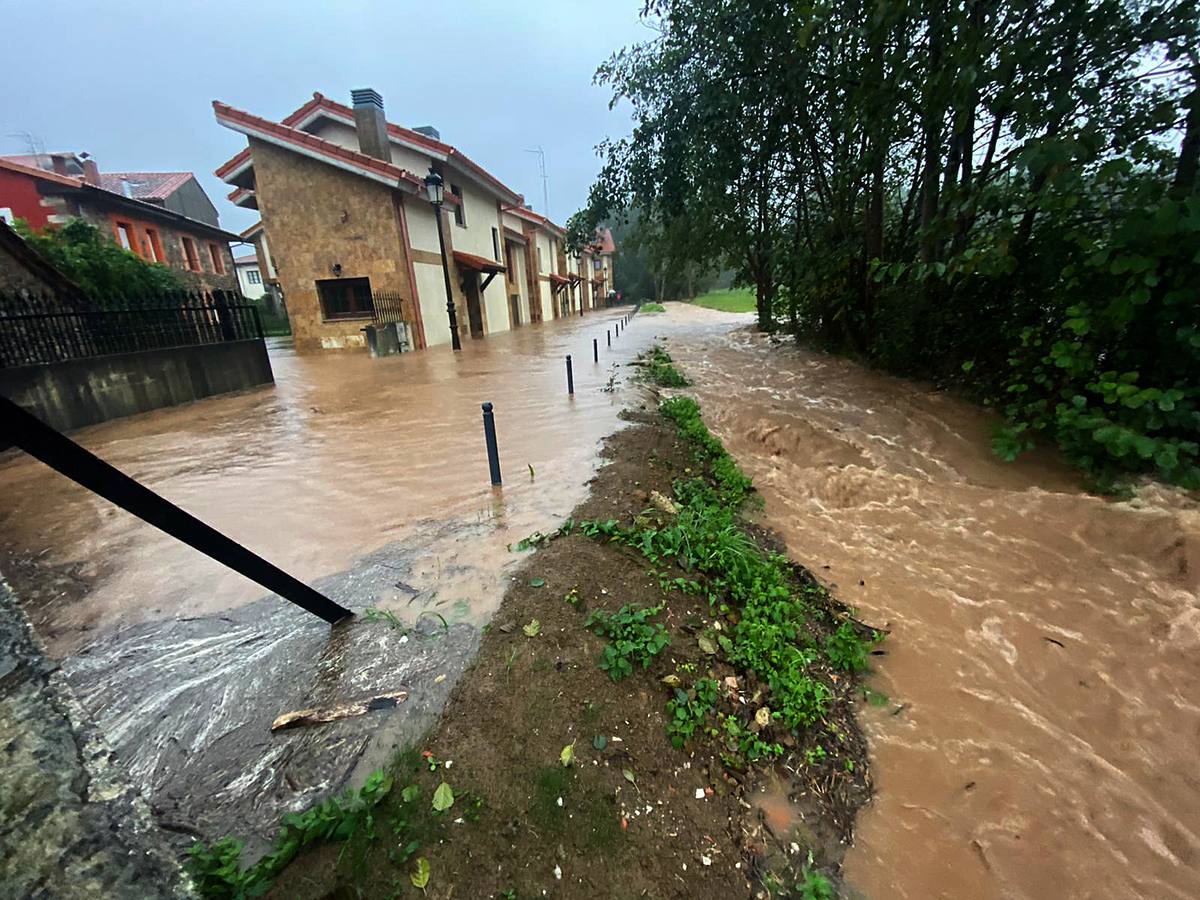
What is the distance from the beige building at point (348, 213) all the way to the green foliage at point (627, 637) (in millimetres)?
16091

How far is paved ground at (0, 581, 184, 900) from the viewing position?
0.88 meters

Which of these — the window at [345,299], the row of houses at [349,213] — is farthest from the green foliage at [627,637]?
the window at [345,299]

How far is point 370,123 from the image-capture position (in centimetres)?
1680

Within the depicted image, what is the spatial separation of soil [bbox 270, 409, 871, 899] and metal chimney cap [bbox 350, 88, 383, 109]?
19.0 meters

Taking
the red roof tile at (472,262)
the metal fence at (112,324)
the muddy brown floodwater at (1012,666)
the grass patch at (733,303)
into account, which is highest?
the red roof tile at (472,262)

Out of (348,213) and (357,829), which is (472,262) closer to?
(348,213)

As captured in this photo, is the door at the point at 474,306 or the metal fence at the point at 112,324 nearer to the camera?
the metal fence at the point at 112,324

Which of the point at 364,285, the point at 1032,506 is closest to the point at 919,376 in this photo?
the point at 1032,506

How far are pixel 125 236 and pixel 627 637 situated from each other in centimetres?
2918

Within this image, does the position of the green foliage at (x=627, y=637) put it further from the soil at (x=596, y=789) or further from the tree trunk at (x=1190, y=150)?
the tree trunk at (x=1190, y=150)

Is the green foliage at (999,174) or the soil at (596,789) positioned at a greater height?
the green foliage at (999,174)

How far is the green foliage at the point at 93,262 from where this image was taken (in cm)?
1335

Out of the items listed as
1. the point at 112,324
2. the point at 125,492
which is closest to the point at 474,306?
the point at 112,324

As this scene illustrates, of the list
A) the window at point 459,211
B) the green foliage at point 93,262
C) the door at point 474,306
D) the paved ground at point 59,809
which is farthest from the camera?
the door at point 474,306
